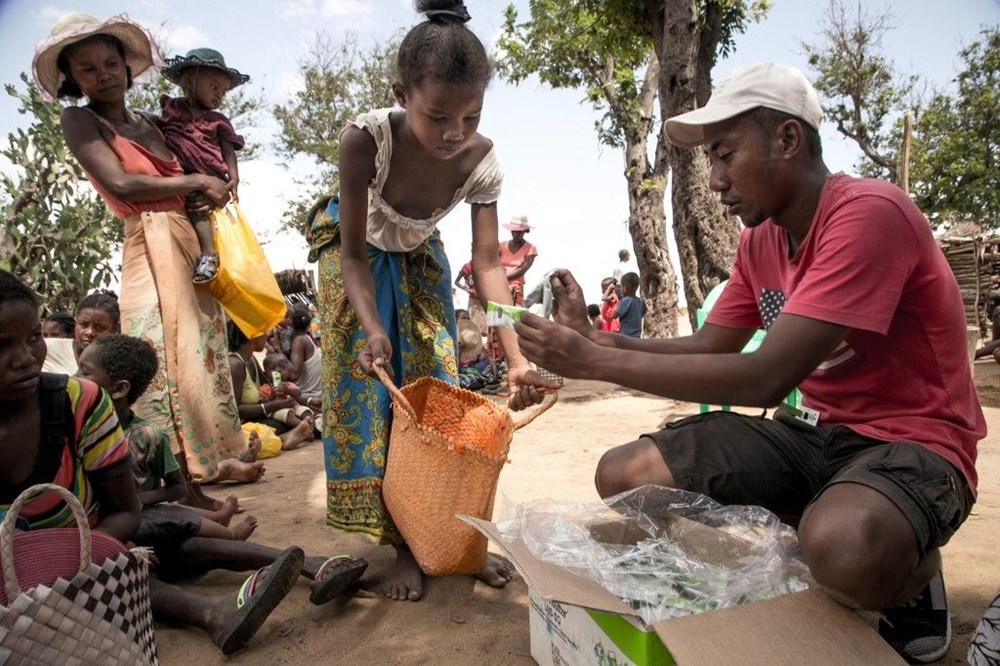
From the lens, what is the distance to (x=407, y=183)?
2.34 m

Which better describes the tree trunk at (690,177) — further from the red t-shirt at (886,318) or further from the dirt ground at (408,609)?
the red t-shirt at (886,318)

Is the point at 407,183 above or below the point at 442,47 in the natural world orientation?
below

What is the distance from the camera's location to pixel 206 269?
3.01 m

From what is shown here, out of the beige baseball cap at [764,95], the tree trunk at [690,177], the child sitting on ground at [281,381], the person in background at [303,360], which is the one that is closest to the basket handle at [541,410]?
the beige baseball cap at [764,95]

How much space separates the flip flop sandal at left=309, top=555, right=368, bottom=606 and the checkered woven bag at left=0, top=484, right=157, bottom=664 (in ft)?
1.87

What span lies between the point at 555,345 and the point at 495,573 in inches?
41.1

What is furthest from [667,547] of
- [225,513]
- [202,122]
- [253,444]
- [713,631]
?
[253,444]

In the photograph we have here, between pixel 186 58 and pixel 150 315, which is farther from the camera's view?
pixel 186 58

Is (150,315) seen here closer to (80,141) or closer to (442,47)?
(80,141)

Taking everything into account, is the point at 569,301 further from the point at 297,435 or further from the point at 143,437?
the point at 297,435

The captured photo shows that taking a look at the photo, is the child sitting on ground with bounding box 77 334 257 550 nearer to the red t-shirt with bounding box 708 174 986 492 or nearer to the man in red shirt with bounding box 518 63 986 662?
the man in red shirt with bounding box 518 63 986 662

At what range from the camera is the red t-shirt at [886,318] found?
1.57 meters

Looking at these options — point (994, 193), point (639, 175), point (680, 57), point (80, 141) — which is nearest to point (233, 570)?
point (80, 141)

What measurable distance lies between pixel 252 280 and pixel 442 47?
1627mm
